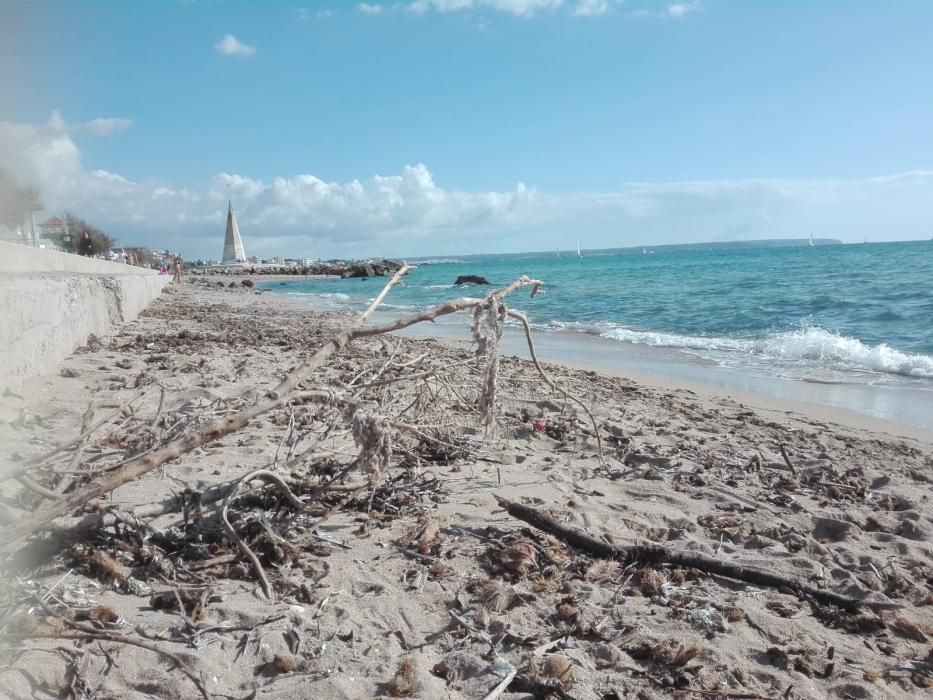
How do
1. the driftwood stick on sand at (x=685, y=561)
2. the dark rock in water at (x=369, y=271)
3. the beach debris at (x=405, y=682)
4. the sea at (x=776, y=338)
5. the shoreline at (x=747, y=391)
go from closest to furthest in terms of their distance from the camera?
the beach debris at (x=405, y=682) < the driftwood stick on sand at (x=685, y=561) < the shoreline at (x=747, y=391) < the sea at (x=776, y=338) < the dark rock in water at (x=369, y=271)

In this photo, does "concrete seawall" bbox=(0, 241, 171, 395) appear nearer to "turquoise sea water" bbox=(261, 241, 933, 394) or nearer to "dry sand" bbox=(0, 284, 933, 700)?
"dry sand" bbox=(0, 284, 933, 700)

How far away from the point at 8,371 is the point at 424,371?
295 centimetres

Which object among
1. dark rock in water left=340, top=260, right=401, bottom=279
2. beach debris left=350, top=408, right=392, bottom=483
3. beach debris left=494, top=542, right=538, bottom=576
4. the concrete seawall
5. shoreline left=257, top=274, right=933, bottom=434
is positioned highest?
dark rock in water left=340, top=260, right=401, bottom=279

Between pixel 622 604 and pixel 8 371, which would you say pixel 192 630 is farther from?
pixel 8 371

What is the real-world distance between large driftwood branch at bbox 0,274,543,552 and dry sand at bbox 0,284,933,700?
0.21 metres

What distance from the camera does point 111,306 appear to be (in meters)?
8.08

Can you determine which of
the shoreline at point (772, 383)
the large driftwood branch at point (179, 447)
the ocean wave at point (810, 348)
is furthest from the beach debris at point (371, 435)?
the ocean wave at point (810, 348)

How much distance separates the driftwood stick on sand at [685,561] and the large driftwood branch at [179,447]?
3.51 ft

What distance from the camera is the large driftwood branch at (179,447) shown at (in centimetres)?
182

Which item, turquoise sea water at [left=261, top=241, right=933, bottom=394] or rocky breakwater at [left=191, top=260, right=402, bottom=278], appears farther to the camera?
rocky breakwater at [left=191, top=260, right=402, bottom=278]

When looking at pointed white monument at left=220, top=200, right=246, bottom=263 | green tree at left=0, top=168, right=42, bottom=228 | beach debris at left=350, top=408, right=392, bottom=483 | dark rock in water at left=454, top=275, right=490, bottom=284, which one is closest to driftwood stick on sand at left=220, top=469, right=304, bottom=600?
beach debris at left=350, top=408, right=392, bottom=483

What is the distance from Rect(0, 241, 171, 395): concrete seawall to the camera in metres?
3.91

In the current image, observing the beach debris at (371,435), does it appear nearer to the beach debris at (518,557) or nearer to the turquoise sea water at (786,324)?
the beach debris at (518,557)

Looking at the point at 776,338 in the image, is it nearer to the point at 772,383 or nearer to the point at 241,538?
the point at 772,383
